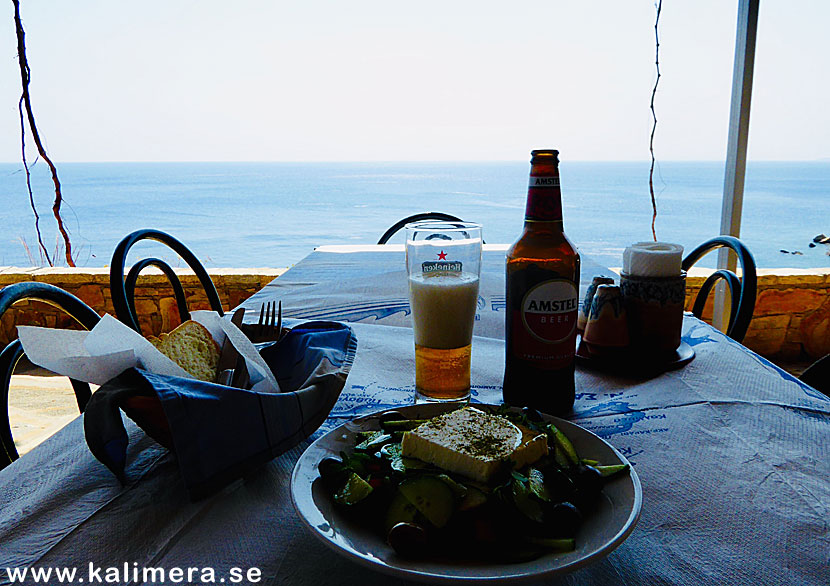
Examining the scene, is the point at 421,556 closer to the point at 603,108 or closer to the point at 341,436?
the point at 341,436

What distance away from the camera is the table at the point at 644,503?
46 centimetres

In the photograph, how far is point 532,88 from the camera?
28750mm

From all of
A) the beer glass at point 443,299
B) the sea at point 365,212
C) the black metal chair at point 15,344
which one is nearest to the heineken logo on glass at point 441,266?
the beer glass at point 443,299

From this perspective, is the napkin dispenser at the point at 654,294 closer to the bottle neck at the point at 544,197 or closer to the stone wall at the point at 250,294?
the bottle neck at the point at 544,197

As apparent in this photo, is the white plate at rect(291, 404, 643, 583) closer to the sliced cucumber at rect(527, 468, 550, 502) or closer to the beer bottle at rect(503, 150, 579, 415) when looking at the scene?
the sliced cucumber at rect(527, 468, 550, 502)

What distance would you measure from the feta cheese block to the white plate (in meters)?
0.07

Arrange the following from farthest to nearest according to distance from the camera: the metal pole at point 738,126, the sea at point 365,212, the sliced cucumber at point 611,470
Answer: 1. the sea at point 365,212
2. the metal pole at point 738,126
3. the sliced cucumber at point 611,470

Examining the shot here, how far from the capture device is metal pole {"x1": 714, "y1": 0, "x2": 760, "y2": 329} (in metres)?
2.51

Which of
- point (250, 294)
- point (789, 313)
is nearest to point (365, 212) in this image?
point (250, 294)

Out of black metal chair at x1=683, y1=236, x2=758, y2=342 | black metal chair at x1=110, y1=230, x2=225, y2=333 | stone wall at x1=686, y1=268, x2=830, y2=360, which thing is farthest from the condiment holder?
stone wall at x1=686, y1=268, x2=830, y2=360

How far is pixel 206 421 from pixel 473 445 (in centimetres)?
25

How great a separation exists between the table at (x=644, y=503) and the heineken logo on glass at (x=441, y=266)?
194mm

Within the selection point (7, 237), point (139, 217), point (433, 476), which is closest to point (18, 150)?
point (433, 476)

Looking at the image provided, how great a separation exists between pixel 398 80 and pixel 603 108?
10833 mm
